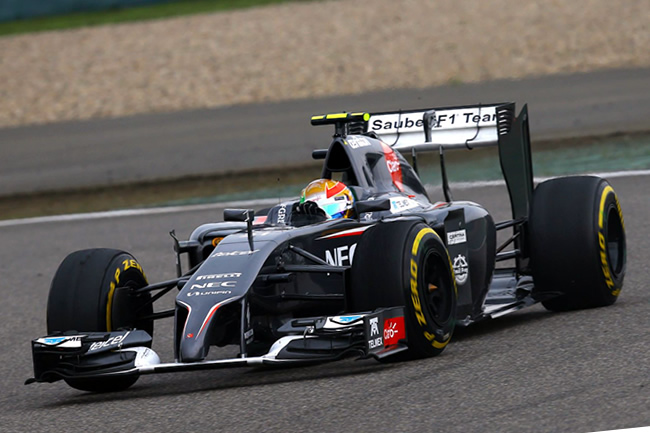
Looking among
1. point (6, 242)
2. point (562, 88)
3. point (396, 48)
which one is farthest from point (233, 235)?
point (396, 48)

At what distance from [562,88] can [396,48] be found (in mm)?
4195

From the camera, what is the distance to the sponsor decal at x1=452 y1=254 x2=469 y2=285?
7398 millimetres

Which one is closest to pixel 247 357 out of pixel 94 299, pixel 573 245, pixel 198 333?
pixel 198 333

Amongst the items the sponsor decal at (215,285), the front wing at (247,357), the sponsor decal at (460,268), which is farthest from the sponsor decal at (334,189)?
the sponsor decal at (215,285)

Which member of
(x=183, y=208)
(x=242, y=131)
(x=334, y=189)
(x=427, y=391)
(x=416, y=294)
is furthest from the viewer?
(x=242, y=131)

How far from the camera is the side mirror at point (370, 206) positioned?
23.3 ft

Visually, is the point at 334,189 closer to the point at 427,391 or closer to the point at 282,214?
the point at 282,214

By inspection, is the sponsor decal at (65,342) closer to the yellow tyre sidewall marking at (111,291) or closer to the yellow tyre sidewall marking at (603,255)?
the yellow tyre sidewall marking at (111,291)

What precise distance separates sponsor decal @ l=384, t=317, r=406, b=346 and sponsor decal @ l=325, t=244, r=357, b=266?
783mm

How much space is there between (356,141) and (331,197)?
0.63 meters

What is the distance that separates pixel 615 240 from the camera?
27.4ft

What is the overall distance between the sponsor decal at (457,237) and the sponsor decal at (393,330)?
112cm

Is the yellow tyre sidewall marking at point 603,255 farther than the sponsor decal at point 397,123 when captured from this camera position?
No

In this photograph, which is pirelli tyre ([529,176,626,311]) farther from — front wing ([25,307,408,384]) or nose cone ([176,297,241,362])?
nose cone ([176,297,241,362])
